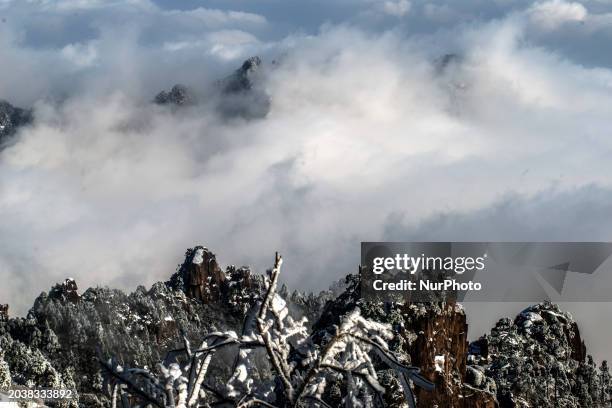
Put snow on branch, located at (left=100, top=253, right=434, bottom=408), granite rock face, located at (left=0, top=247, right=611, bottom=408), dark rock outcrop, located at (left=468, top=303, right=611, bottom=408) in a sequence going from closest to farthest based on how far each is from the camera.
→ snow on branch, located at (left=100, top=253, right=434, bottom=408), granite rock face, located at (left=0, top=247, right=611, bottom=408), dark rock outcrop, located at (left=468, top=303, right=611, bottom=408)

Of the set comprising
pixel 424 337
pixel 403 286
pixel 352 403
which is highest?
pixel 403 286

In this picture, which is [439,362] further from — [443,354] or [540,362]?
[540,362]

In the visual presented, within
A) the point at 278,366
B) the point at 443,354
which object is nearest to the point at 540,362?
the point at 443,354

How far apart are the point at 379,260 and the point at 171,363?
7297 centimetres

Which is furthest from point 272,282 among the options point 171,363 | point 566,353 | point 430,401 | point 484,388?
point 566,353

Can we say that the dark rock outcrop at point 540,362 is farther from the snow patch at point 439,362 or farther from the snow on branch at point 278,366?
the snow on branch at point 278,366

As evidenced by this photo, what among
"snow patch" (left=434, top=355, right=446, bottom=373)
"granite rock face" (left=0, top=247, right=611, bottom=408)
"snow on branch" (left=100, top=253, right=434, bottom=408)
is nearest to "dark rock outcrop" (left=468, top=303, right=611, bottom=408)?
"granite rock face" (left=0, top=247, right=611, bottom=408)

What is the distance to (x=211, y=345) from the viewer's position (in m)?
9.35

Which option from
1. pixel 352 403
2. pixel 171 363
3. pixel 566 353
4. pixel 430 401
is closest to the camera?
pixel 352 403

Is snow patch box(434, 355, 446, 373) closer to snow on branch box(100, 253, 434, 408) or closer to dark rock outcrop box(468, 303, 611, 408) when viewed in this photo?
dark rock outcrop box(468, 303, 611, 408)

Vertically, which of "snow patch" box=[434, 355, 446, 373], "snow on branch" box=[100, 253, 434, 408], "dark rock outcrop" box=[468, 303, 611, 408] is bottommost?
"snow on branch" box=[100, 253, 434, 408]

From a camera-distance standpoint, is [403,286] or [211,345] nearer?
[211,345]

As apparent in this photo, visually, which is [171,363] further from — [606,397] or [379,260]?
[606,397]

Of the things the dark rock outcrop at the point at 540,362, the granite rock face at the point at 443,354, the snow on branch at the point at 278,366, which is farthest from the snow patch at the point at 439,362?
the snow on branch at the point at 278,366
